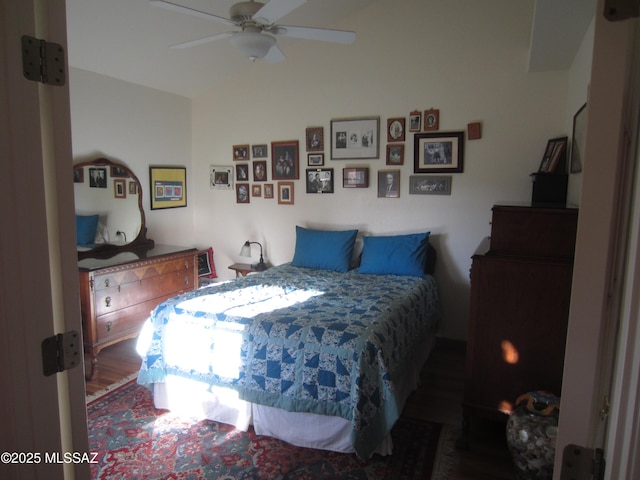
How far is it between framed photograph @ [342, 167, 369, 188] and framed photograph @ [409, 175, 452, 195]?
431 mm

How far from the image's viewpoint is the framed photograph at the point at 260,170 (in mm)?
4496

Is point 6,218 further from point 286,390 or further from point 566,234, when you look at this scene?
point 566,234

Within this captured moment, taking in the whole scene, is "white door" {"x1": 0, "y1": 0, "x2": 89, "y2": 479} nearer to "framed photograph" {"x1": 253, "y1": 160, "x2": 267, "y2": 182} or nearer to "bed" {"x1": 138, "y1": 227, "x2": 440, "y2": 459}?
"bed" {"x1": 138, "y1": 227, "x2": 440, "y2": 459}

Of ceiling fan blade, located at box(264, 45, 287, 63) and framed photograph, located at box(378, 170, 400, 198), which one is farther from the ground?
ceiling fan blade, located at box(264, 45, 287, 63)

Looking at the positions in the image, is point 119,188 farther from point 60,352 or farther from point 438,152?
point 60,352

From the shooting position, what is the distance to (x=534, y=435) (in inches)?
73.4

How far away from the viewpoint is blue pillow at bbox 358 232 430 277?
362 cm

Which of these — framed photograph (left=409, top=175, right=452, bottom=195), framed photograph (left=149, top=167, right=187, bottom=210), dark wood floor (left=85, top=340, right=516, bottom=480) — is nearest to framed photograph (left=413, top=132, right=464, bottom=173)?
framed photograph (left=409, top=175, right=452, bottom=195)

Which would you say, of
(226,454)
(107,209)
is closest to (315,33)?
(226,454)

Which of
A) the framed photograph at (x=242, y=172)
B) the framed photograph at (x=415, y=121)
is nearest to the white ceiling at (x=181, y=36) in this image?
the framed photograph at (x=415, y=121)

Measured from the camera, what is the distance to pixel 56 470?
98cm

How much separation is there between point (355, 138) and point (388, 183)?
542mm

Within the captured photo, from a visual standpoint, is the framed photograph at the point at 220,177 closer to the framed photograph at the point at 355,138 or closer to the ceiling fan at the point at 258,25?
the framed photograph at the point at 355,138

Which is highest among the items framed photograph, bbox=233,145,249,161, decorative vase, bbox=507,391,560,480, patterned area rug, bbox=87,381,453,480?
framed photograph, bbox=233,145,249,161
